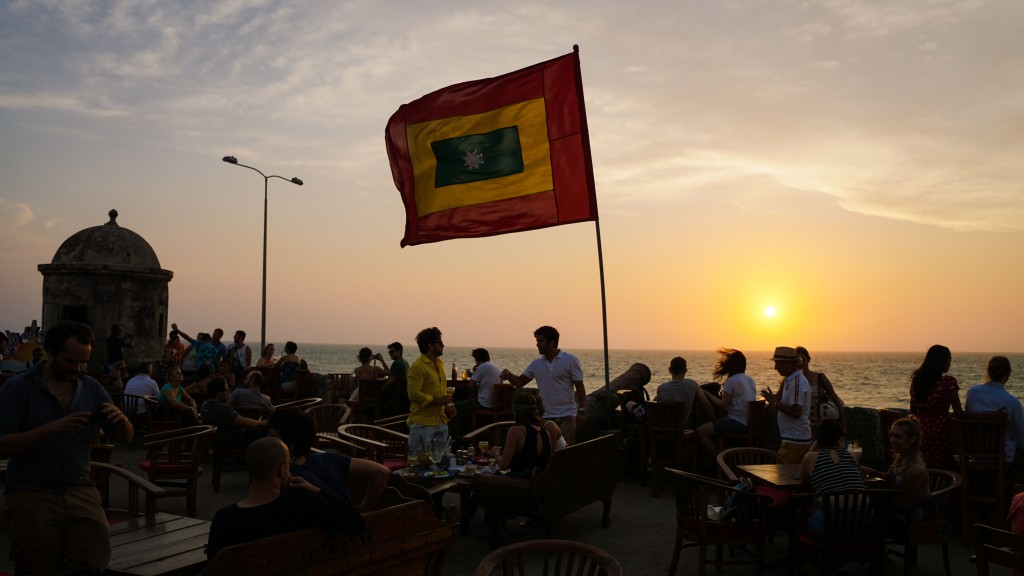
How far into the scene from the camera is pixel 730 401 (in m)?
9.29

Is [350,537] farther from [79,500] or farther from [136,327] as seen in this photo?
[136,327]

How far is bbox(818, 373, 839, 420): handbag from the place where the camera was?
794cm

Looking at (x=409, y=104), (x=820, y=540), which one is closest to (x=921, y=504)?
(x=820, y=540)

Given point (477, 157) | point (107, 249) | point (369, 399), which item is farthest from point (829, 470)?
point (107, 249)

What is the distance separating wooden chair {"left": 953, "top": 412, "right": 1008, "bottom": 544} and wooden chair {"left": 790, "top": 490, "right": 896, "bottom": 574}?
7.99 feet

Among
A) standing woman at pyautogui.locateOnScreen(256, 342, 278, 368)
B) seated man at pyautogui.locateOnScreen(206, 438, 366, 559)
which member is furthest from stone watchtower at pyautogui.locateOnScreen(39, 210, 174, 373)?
seated man at pyautogui.locateOnScreen(206, 438, 366, 559)

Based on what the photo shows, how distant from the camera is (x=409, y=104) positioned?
34.6ft

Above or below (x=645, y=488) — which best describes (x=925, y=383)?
above

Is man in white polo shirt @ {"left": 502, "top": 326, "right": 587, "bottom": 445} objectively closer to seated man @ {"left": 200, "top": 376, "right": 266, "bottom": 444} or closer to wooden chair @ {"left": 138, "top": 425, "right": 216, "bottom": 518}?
seated man @ {"left": 200, "top": 376, "right": 266, "bottom": 444}

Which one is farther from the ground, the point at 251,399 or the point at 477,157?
the point at 477,157

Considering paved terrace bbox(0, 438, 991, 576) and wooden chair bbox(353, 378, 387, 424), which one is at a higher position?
wooden chair bbox(353, 378, 387, 424)

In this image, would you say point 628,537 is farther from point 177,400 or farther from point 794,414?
point 177,400

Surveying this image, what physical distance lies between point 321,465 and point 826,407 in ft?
18.5

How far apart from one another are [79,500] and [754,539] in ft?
15.2
